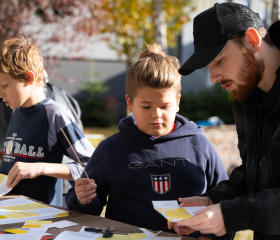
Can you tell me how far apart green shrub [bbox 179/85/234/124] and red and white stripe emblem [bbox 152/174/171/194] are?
14243 millimetres

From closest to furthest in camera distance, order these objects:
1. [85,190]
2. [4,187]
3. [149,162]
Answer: [85,190]
[149,162]
[4,187]

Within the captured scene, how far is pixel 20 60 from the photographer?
2789 millimetres

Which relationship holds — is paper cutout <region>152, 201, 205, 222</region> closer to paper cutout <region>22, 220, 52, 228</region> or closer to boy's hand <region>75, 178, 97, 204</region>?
boy's hand <region>75, 178, 97, 204</region>

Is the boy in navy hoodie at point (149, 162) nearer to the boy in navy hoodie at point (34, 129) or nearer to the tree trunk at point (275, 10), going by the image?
the boy in navy hoodie at point (34, 129)

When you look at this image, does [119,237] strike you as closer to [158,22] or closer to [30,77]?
[30,77]

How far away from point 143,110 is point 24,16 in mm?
8265

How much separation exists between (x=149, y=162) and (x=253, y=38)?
825 millimetres

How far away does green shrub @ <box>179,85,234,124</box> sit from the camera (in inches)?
645

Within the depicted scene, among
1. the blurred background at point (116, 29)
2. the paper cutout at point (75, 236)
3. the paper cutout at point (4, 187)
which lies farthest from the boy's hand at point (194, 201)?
the blurred background at point (116, 29)

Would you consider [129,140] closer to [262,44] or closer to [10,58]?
[262,44]

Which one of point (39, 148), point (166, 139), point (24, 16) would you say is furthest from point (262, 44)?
point (24, 16)

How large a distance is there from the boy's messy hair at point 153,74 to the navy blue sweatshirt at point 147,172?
234 millimetres

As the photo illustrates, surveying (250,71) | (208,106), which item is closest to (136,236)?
(250,71)

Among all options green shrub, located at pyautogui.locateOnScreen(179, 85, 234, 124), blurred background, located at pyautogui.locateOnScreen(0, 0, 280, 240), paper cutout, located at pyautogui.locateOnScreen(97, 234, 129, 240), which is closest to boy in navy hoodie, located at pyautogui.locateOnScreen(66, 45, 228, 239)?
paper cutout, located at pyautogui.locateOnScreen(97, 234, 129, 240)
